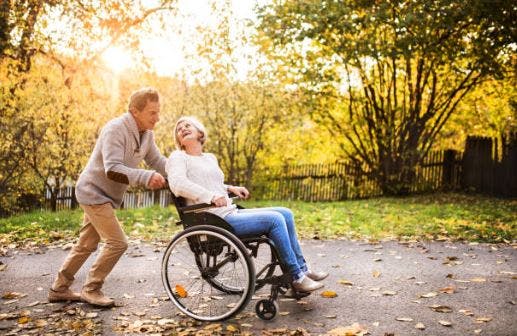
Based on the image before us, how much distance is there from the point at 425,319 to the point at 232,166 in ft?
37.4

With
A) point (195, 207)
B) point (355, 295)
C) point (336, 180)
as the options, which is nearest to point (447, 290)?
point (355, 295)

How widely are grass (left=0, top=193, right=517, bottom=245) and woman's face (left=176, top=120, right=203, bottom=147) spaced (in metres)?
3.31

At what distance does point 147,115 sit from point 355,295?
7.64ft

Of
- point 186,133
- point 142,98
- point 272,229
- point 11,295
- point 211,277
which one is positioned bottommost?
point 11,295

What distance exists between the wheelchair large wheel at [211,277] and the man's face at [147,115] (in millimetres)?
984

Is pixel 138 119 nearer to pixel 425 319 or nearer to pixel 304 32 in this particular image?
pixel 425 319

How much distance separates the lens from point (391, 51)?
10742 mm

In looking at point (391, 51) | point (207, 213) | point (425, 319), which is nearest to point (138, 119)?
point (207, 213)

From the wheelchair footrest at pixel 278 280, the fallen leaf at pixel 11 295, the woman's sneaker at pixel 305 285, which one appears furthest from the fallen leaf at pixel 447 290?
the fallen leaf at pixel 11 295

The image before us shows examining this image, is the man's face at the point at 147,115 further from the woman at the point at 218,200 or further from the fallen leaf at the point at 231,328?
the fallen leaf at the point at 231,328

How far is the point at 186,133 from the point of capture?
13.4 feet

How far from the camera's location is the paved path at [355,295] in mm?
3660

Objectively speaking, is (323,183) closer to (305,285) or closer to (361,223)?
(361,223)

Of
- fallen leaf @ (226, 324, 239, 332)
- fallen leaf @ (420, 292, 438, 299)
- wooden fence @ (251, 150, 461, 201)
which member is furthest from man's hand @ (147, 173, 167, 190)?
wooden fence @ (251, 150, 461, 201)
